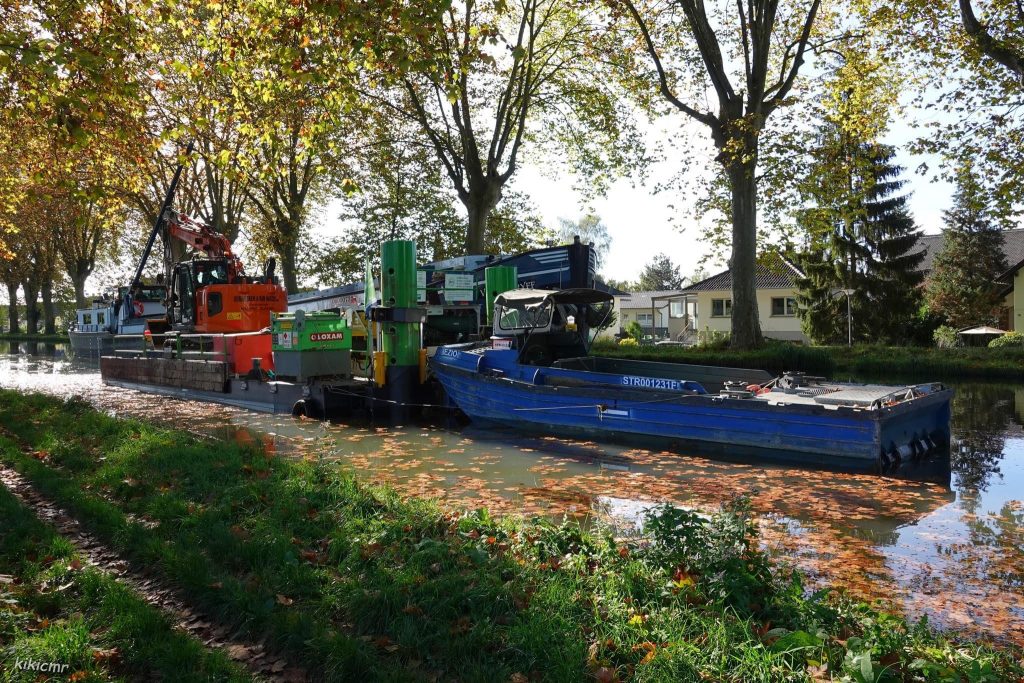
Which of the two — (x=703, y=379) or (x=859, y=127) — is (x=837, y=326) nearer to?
(x=859, y=127)

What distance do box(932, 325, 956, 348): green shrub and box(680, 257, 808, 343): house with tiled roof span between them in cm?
906

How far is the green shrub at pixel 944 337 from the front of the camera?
31.6m

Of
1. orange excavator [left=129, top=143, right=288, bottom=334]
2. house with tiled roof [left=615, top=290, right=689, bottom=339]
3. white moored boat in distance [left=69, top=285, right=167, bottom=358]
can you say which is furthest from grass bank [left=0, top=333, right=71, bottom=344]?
house with tiled roof [left=615, top=290, right=689, bottom=339]

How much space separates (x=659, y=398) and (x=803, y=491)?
128 inches

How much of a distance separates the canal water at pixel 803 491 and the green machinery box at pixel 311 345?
4.06ft

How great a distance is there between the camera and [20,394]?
15508 mm

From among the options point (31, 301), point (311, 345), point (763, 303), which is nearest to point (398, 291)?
point (311, 345)

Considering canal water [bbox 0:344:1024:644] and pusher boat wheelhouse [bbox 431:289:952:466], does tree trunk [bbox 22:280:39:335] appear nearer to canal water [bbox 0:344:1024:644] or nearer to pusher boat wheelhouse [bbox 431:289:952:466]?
canal water [bbox 0:344:1024:644]

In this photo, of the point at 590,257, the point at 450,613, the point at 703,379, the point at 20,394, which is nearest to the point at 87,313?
the point at 20,394

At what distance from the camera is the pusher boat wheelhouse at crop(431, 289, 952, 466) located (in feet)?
35.1

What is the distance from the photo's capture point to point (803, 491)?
937cm

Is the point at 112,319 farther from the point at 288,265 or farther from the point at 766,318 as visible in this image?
the point at 766,318

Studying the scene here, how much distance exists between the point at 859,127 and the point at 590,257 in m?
9.21

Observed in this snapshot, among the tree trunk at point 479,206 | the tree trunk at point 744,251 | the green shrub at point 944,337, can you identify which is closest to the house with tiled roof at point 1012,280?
the green shrub at point 944,337
